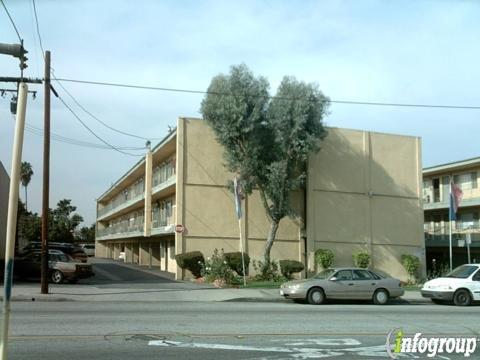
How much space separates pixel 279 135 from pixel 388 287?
11.3 meters

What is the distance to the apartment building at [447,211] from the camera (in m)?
44.4

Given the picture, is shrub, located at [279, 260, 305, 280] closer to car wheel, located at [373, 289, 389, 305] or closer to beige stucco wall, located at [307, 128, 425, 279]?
beige stucco wall, located at [307, 128, 425, 279]

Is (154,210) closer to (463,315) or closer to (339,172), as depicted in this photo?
(339,172)

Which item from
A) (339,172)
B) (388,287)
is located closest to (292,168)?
(339,172)

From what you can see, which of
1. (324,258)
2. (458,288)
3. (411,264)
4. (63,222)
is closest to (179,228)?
(324,258)

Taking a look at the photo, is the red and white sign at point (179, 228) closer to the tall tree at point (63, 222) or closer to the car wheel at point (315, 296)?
the car wheel at point (315, 296)

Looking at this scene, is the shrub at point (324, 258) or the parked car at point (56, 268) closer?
the parked car at point (56, 268)

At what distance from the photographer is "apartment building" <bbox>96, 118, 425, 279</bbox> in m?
30.6

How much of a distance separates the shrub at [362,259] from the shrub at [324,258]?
1.54 meters

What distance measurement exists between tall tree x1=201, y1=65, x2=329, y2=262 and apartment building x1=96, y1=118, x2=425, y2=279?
165cm

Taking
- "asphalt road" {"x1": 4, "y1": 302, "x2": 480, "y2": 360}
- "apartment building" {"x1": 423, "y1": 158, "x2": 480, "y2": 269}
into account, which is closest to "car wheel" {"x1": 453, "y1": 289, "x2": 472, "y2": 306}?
"asphalt road" {"x1": 4, "y1": 302, "x2": 480, "y2": 360}

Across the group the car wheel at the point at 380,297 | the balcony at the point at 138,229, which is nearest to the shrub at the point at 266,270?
the balcony at the point at 138,229

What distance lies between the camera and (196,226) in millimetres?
30359

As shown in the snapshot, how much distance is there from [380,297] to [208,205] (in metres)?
12.7
